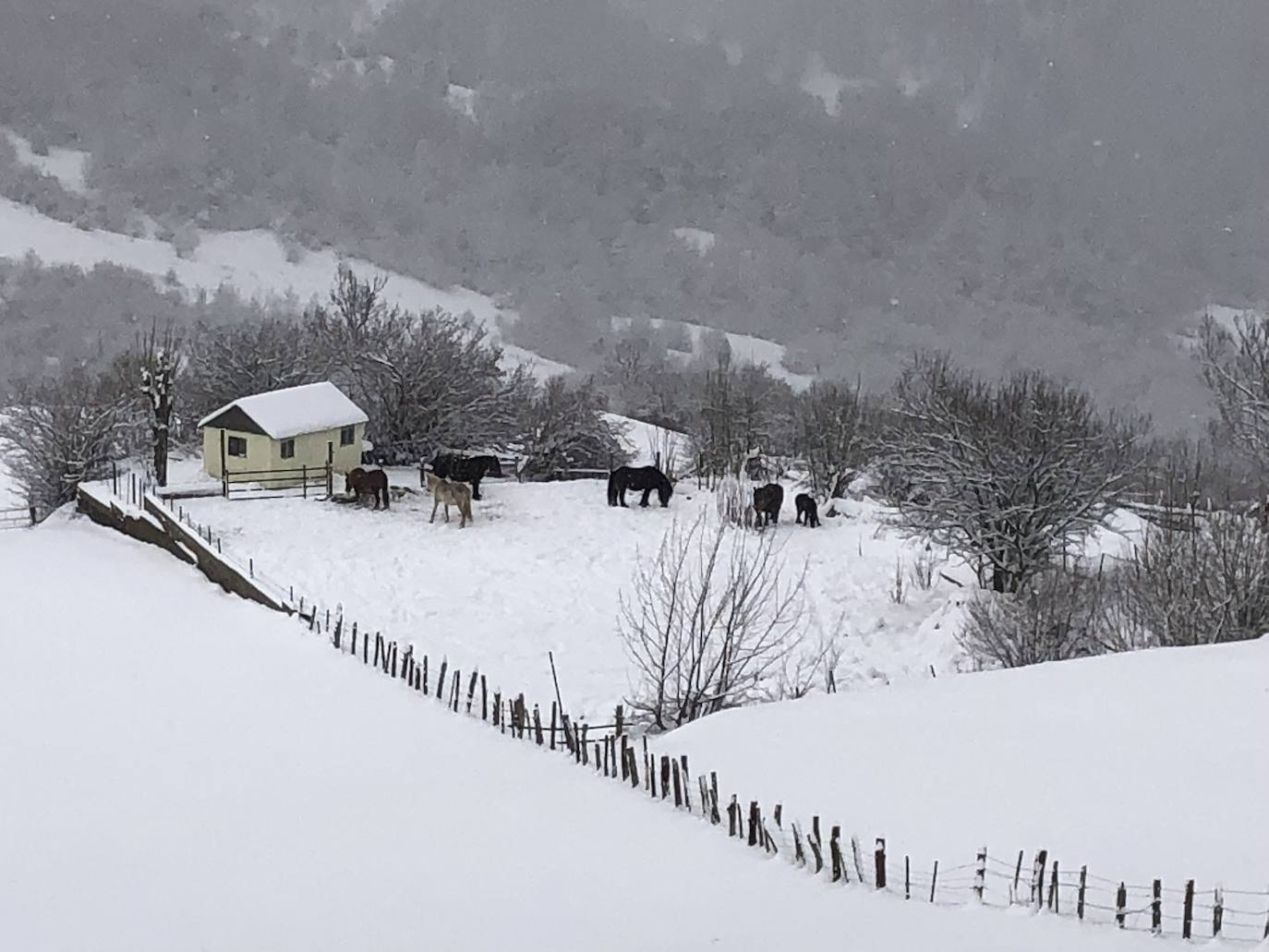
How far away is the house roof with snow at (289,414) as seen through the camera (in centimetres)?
2739

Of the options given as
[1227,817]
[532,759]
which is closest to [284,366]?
[532,759]

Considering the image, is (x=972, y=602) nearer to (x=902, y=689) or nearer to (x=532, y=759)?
(x=902, y=689)

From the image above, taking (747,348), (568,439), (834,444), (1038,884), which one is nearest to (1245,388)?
(834,444)

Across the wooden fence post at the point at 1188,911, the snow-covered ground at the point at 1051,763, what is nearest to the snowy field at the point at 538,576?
the snow-covered ground at the point at 1051,763

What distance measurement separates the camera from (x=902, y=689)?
40.2 feet

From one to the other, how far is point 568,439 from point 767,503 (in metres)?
10.6

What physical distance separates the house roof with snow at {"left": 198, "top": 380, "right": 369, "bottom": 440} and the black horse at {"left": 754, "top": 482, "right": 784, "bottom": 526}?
A: 10.4 m

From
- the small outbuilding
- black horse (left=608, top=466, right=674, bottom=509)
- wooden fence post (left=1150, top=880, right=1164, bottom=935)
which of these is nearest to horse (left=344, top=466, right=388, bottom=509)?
the small outbuilding

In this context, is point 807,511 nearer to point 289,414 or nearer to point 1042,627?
point 1042,627

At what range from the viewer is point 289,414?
27875mm

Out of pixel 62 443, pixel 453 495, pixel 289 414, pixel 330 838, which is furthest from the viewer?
pixel 62 443

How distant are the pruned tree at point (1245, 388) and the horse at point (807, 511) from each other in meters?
7.78

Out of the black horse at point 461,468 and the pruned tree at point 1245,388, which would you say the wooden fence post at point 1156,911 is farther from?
the black horse at point 461,468

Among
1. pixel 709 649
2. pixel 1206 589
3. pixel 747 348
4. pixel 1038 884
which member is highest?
pixel 747 348
